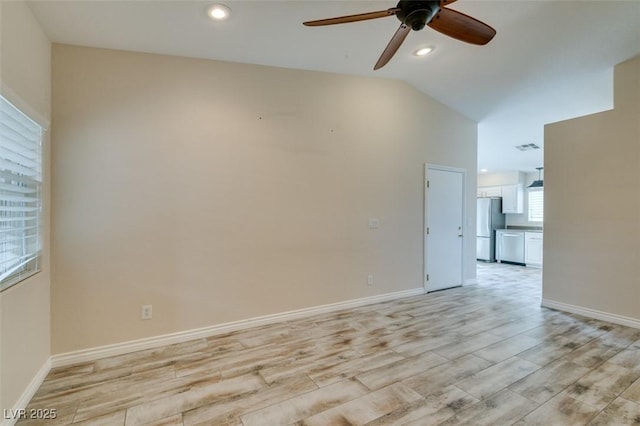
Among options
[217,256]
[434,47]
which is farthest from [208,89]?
[434,47]

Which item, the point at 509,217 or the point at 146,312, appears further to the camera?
the point at 509,217

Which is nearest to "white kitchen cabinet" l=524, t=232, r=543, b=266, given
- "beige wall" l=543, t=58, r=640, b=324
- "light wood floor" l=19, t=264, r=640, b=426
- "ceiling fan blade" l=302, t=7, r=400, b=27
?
"beige wall" l=543, t=58, r=640, b=324

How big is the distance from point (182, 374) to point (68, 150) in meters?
2.07

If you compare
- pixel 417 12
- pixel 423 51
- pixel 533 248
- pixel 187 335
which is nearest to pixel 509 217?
pixel 533 248

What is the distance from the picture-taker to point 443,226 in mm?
4574

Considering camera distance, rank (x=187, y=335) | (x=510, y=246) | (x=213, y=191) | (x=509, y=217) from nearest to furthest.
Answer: (x=187, y=335)
(x=213, y=191)
(x=510, y=246)
(x=509, y=217)

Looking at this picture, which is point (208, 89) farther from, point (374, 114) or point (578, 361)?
point (578, 361)

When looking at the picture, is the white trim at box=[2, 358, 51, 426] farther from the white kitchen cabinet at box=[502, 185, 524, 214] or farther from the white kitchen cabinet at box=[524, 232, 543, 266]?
the white kitchen cabinet at box=[502, 185, 524, 214]

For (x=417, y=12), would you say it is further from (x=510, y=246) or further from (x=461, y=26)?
(x=510, y=246)

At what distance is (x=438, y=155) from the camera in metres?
4.51

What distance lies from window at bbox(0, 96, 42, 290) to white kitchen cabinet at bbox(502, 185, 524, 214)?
8618mm

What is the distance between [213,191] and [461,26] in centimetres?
248

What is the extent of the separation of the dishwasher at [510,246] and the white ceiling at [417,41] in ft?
11.1

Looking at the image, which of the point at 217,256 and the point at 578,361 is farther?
the point at 217,256
